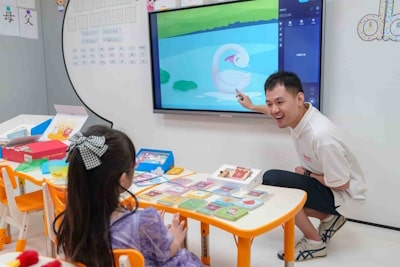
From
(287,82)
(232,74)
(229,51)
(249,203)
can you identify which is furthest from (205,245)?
(229,51)

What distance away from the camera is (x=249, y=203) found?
61.7 inches

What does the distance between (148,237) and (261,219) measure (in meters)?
0.42

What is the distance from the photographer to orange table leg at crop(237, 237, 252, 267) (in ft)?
4.52

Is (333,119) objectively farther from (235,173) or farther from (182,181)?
(182,181)

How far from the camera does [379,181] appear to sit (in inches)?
99.5

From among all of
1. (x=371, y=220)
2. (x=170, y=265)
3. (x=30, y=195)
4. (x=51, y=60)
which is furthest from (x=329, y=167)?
(x=51, y=60)

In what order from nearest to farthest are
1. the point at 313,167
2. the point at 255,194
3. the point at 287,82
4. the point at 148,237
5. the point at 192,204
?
the point at 148,237
the point at 192,204
the point at 255,194
the point at 287,82
the point at 313,167

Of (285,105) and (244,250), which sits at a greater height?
(285,105)

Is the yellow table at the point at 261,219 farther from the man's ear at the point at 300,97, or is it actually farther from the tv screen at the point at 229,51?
the tv screen at the point at 229,51

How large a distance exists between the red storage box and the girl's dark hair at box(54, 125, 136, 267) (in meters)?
1.22

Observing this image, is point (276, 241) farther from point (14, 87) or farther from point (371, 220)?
point (14, 87)

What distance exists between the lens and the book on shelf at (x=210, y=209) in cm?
147

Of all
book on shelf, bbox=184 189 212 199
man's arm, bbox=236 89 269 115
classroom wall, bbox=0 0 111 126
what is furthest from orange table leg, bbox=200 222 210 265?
classroom wall, bbox=0 0 111 126

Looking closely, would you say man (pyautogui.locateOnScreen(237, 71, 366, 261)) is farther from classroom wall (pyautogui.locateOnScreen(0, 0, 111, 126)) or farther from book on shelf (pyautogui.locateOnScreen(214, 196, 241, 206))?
classroom wall (pyautogui.locateOnScreen(0, 0, 111, 126))
